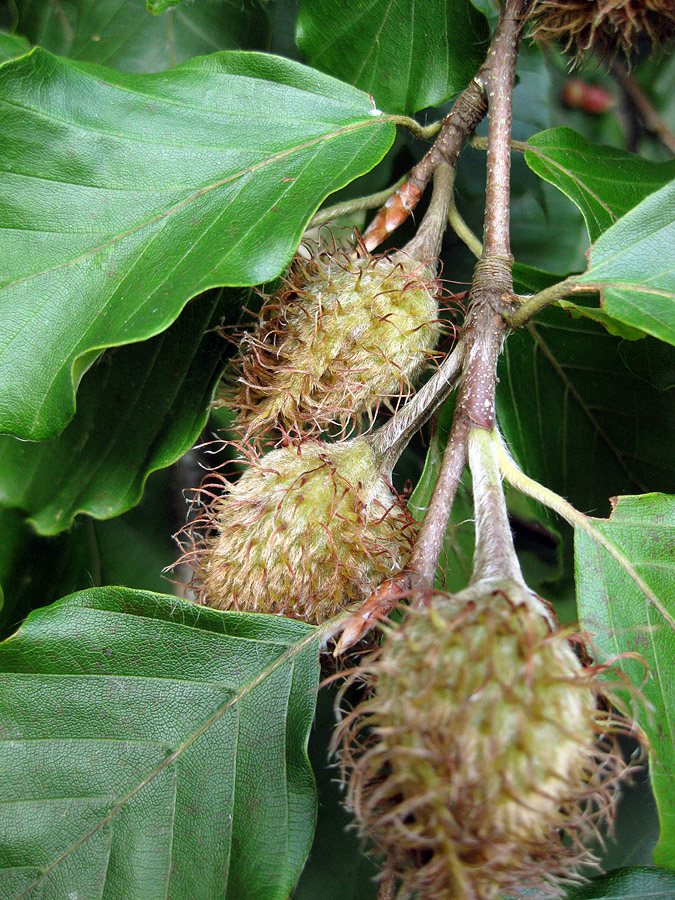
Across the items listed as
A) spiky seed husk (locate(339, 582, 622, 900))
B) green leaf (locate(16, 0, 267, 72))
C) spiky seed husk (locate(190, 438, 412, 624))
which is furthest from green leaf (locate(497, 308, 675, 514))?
green leaf (locate(16, 0, 267, 72))

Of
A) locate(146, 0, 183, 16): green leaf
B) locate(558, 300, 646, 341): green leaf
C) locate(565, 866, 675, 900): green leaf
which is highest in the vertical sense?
locate(146, 0, 183, 16): green leaf

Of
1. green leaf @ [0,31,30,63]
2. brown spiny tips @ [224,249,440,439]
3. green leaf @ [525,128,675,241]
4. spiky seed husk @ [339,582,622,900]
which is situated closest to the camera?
spiky seed husk @ [339,582,622,900]

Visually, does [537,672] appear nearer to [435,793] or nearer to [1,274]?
[435,793]

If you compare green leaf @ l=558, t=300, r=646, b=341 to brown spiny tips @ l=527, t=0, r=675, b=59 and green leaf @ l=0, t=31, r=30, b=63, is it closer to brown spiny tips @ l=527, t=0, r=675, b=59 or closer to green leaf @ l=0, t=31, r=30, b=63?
brown spiny tips @ l=527, t=0, r=675, b=59

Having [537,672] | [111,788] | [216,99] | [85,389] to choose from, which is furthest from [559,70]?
[111,788]

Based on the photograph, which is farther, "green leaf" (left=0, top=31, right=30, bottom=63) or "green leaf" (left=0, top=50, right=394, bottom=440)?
"green leaf" (left=0, top=31, right=30, bottom=63)

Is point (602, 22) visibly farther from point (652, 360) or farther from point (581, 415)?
point (581, 415)
